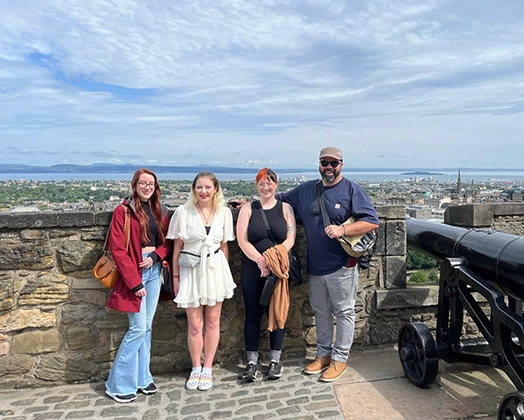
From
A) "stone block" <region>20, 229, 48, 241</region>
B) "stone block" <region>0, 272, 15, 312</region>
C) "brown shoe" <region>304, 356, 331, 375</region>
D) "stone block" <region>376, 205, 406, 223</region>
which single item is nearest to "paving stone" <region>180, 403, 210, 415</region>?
"brown shoe" <region>304, 356, 331, 375</region>

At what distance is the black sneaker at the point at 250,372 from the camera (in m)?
3.98

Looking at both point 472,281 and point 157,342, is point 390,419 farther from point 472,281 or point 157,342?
point 157,342

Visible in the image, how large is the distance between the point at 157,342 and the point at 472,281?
294 centimetres

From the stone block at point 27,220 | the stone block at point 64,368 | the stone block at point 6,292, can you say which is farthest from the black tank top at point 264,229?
the stone block at point 6,292

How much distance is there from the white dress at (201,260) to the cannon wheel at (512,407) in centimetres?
223

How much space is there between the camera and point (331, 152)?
3.82 metres

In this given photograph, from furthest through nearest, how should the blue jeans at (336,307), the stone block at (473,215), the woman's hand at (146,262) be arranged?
the stone block at (473,215)
the blue jeans at (336,307)
the woman's hand at (146,262)

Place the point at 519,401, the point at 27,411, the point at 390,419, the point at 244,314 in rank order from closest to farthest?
the point at 519,401 < the point at 390,419 < the point at 27,411 < the point at 244,314

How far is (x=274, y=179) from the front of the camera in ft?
12.8

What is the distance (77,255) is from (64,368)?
1.09 metres

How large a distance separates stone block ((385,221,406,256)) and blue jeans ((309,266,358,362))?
0.84 m

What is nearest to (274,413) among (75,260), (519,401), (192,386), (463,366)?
(192,386)

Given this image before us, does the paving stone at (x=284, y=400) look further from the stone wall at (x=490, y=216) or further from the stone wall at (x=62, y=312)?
the stone wall at (x=490, y=216)

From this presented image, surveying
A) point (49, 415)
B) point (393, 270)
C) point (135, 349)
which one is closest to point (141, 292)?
point (135, 349)
